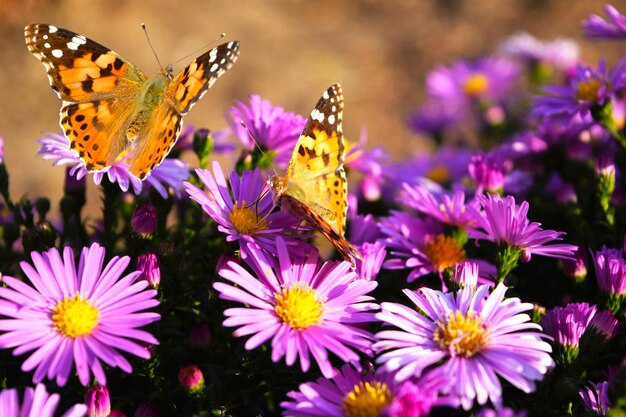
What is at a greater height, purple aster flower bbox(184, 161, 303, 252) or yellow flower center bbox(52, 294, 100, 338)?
purple aster flower bbox(184, 161, 303, 252)

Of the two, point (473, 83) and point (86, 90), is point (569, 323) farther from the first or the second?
point (473, 83)

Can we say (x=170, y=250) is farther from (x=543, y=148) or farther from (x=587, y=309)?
(x=543, y=148)

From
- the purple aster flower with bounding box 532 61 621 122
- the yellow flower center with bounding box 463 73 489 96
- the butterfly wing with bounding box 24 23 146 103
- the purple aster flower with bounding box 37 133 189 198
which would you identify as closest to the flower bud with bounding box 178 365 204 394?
the purple aster flower with bounding box 37 133 189 198

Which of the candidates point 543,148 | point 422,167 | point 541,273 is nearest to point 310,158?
point 541,273

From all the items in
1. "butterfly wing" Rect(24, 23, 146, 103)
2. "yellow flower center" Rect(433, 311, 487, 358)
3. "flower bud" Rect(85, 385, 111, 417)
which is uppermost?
"butterfly wing" Rect(24, 23, 146, 103)

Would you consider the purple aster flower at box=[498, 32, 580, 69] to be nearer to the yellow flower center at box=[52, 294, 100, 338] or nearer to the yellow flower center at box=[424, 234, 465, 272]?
the yellow flower center at box=[424, 234, 465, 272]

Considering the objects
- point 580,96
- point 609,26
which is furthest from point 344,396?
point 609,26
